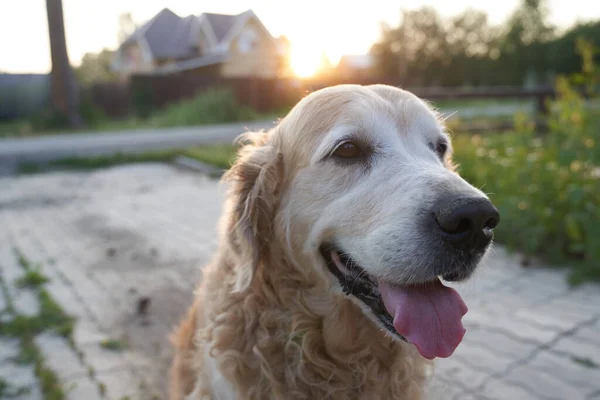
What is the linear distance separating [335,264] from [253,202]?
503 mm

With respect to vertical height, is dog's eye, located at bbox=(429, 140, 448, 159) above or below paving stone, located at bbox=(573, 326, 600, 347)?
above

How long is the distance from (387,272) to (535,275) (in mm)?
3146

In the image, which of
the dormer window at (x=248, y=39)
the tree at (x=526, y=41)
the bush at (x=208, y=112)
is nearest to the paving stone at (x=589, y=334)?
the dormer window at (x=248, y=39)

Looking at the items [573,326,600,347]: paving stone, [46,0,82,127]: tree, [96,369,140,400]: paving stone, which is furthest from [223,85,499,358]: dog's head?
[46,0,82,127]: tree

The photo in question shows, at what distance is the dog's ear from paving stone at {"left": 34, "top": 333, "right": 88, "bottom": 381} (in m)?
1.53

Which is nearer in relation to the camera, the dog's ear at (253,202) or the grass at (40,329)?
the dog's ear at (253,202)

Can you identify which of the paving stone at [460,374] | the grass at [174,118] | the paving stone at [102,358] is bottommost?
the grass at [174,118]

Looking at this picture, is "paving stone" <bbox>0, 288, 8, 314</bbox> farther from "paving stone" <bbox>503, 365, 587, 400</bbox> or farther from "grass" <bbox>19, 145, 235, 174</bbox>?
"grass" <bbox>19, 145, 235, 174</bbox>

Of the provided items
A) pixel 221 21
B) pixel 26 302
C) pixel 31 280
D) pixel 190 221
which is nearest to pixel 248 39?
pixel 221 21

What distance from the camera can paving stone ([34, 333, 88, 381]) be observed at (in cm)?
306

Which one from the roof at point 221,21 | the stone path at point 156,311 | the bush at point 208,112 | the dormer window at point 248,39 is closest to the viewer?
the stone path at point 156,311

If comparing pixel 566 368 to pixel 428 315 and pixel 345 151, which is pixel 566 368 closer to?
pixel 428 315

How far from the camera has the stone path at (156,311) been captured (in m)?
2.97

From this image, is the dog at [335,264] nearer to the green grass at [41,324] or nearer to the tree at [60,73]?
the green grass at [41,324]
